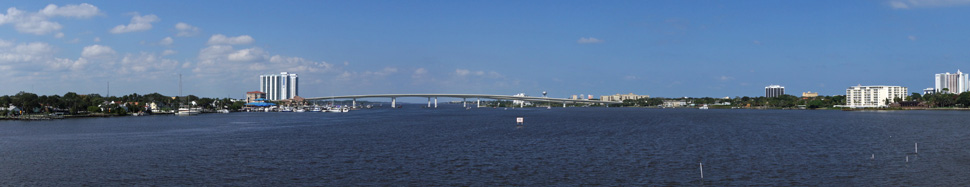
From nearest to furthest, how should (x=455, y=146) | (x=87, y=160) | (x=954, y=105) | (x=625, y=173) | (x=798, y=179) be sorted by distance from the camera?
(x=798, y=179)
(x=625, y=173)
(x=87, y=160)
(x=455, y=146)
(x=954, y=105)

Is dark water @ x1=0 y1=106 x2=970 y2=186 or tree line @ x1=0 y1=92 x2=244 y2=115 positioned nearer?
dark water @ x1=0 y1=106 x2=970 y2=186

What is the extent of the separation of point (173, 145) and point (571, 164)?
25497 millimetres

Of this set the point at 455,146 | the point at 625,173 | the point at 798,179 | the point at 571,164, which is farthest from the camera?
the point at 455,146

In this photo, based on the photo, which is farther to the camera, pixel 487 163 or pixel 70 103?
pixel 70 103

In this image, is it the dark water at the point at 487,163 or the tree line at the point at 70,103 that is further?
the tree line at the point at 70,103

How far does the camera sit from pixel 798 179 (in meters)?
22.9

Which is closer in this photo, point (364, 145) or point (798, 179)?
point (798, 179)

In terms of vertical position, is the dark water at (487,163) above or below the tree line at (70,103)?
below

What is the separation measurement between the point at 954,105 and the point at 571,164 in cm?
18833

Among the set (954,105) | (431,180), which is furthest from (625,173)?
(954,105)

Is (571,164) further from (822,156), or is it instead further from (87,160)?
(87,160)

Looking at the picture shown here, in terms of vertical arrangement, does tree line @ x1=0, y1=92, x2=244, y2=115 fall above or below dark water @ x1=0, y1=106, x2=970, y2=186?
above

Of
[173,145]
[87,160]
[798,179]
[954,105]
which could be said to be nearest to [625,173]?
[798,179]

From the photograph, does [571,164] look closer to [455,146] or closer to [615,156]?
[615,156]
